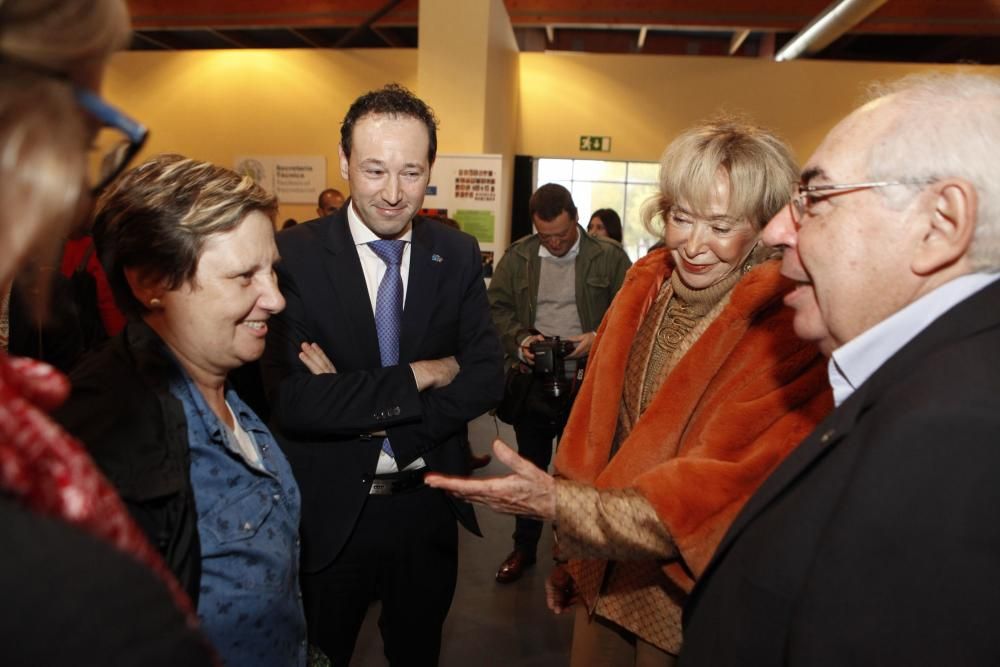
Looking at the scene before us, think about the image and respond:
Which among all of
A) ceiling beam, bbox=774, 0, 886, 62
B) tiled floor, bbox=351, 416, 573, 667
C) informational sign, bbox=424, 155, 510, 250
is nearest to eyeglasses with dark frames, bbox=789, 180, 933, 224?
tiled floor, bbox=351, 416, 573, 667

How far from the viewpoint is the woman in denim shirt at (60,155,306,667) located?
1.03 m

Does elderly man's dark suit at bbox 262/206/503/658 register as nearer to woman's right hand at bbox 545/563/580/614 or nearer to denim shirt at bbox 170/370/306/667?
woman's right hand at bbox 545/563/580/614

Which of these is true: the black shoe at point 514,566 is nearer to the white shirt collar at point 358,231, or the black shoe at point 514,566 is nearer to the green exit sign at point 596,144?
the white shirt collar at point 358,231

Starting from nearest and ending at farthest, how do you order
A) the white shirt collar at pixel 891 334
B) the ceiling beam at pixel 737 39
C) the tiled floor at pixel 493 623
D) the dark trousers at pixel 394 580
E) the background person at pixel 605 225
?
1. the white shirt collar at pixel 891 334
2. the dark trousers at pixel 394 580
3. the tiled floor at pixel 493 623
4. the background person at pixel 605 225
5. the ceiling beam at pixel 737 39

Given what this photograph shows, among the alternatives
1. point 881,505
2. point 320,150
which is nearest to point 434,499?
point 881,505

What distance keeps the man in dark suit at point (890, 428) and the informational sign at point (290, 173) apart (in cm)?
872

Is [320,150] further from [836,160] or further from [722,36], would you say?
[836,160]

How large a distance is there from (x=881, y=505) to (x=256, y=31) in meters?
12.1

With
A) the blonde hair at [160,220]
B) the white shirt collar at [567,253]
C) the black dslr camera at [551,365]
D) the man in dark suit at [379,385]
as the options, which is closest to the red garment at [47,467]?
the blonde hair at [160,220]

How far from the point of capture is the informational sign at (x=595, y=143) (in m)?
9.12

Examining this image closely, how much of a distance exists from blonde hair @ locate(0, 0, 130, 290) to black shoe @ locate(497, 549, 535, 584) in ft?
10.7

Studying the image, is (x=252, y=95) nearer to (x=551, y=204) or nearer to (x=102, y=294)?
(x=551, y=204)

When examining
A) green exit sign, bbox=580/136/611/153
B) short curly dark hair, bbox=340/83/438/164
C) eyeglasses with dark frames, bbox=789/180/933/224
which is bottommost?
eyeglasses with dark frames, bbox=789/180/933/224

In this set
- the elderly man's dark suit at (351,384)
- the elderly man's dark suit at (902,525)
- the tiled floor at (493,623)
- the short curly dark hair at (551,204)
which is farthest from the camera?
the short curly dark hair at (551,204)
